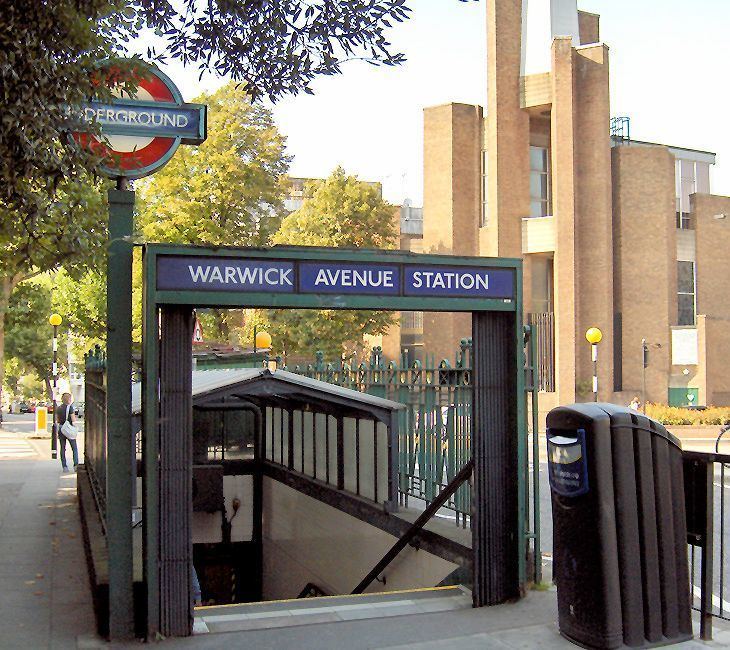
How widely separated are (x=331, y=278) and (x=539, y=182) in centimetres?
3963

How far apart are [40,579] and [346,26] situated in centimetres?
601

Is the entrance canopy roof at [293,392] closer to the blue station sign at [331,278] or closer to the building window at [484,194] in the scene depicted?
the blue station sign at [331,278]

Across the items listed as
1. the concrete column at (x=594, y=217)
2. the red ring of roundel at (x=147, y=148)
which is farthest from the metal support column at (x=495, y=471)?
the concrete column at (x=594, y=217)

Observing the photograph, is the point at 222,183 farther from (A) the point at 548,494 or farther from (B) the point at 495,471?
(B) the point at 495,471

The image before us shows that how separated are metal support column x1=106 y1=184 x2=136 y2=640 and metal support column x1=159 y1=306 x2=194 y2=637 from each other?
10.2 inches

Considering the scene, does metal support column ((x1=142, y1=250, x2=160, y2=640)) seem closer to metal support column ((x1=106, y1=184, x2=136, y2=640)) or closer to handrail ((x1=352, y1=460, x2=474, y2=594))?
metal support column ((x1=106, y1=184, x2=136, y2=640))

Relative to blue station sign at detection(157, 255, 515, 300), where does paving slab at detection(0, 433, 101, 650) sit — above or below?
below

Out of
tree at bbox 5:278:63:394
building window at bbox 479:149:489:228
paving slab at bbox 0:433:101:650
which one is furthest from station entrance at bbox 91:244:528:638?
tree at bbox 5:278:63:394

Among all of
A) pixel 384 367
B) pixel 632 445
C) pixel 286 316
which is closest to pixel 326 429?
pixel 384 367

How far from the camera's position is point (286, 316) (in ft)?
128

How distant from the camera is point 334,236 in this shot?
39.8 metres

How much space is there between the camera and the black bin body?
6059 mm

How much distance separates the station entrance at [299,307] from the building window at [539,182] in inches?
1485

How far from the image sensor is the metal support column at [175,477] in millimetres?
6633
